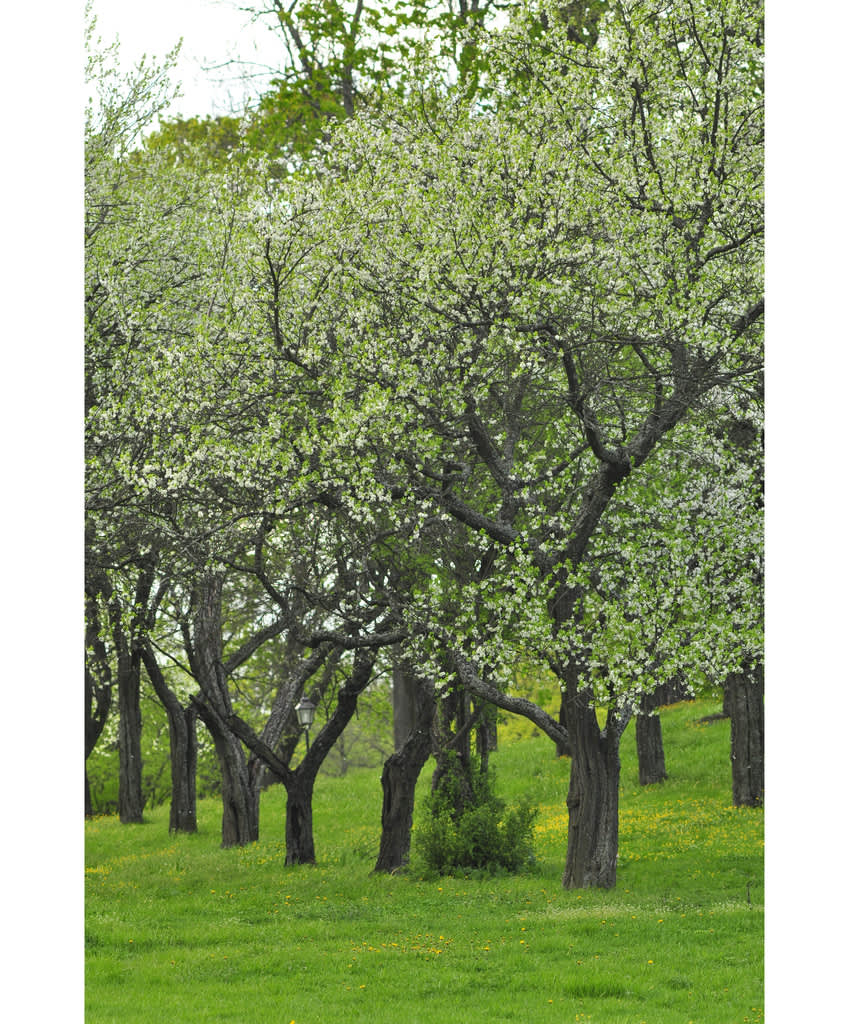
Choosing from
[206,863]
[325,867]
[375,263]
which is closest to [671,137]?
[375,263]

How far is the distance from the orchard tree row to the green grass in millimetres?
1796

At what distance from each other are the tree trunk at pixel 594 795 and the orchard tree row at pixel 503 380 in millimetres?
46

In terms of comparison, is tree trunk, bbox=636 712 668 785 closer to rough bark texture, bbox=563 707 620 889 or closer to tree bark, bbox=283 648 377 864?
tree bark, bbox=283 648 377 864

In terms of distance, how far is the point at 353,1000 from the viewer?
8102mm

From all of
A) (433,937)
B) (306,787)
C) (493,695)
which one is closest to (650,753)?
(306,787)

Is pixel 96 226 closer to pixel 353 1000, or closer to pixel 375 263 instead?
pixel 375 263

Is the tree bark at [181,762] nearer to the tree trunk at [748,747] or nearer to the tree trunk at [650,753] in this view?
the tree trunk at [650,753]

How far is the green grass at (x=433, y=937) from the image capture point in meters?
7.88

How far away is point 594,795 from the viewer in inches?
473

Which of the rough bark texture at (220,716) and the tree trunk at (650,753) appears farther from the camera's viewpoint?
the tree trunk at (650,753)

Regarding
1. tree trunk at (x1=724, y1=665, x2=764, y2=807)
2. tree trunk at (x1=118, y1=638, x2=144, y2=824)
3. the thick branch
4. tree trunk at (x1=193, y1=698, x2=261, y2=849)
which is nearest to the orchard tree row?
the thick branch

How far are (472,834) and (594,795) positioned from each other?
268cm

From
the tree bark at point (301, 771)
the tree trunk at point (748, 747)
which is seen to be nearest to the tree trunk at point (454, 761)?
the tree bark at point (301, 771)

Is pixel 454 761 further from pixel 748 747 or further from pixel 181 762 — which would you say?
Answer: pixel 181 762
